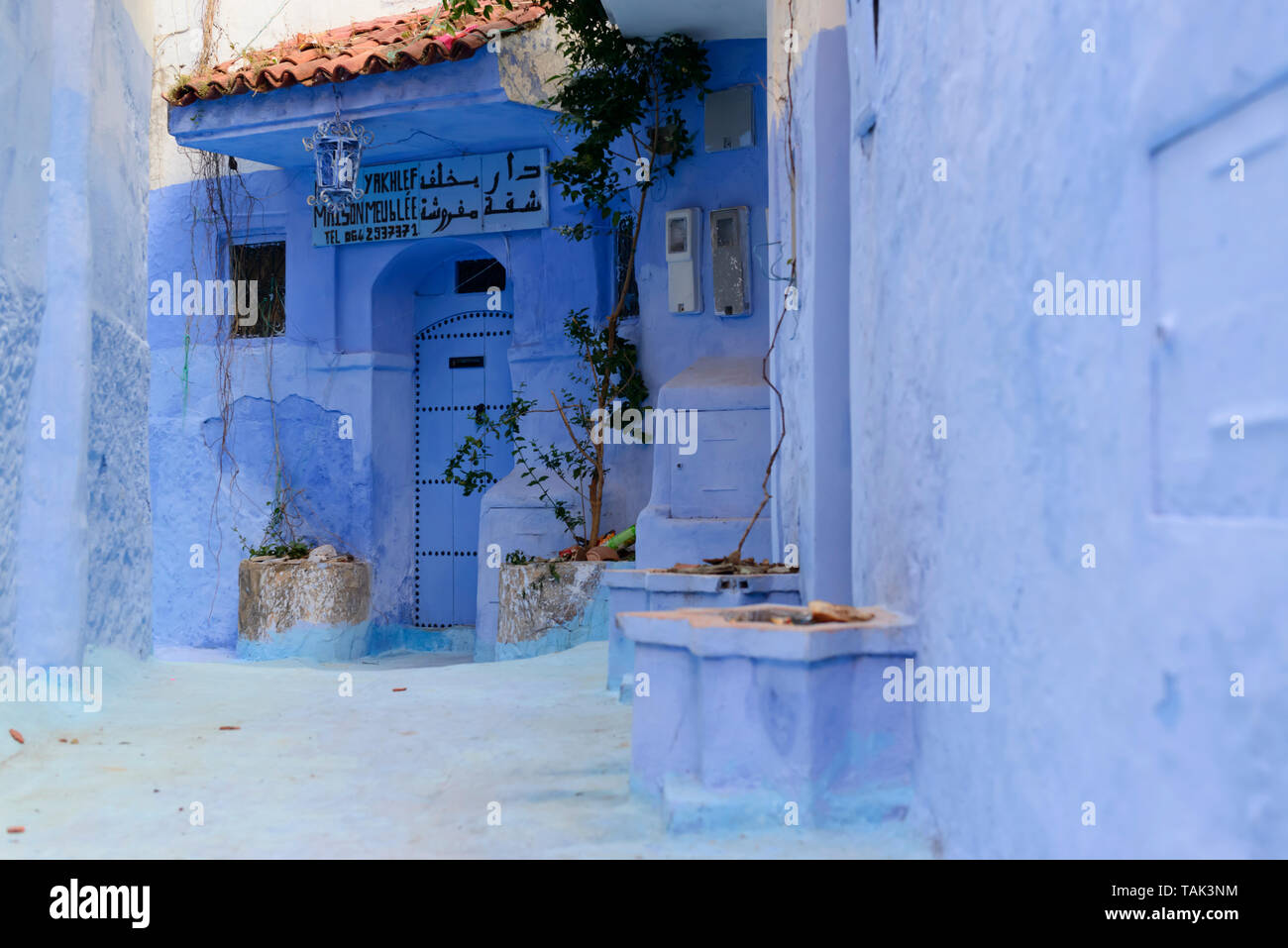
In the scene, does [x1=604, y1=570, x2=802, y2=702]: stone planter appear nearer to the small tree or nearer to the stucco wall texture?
the stucco wall texture

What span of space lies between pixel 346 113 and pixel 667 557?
14.2 feet

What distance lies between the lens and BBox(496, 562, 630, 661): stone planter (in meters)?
7.23

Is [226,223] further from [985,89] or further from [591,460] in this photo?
[985,89]

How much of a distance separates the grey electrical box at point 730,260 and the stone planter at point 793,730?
4.92 meters

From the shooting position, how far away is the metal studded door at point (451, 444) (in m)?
9.68

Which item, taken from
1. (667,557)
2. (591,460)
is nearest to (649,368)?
(591,460)

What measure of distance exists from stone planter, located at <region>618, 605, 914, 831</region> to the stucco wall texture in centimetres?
12

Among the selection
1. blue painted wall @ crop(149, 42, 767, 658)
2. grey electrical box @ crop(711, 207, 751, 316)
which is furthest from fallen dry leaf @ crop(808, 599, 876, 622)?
blue painted wall @ crop(149, 42, 767, 658)

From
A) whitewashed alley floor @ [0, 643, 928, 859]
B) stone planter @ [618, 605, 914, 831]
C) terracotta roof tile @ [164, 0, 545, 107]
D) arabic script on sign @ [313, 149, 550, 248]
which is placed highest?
terracotta roof tile @ [164, 0, 545, 107]

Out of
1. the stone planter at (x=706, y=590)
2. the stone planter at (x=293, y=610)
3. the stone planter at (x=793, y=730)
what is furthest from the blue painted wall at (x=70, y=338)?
the stone planter at (x=293, y=610)

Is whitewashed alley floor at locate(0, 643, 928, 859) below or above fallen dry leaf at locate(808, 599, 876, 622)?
below

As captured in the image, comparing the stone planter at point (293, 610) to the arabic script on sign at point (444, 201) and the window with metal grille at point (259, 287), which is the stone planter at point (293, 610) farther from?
the arabic script on sign at point (444, 201)

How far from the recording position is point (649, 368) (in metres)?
8.00
